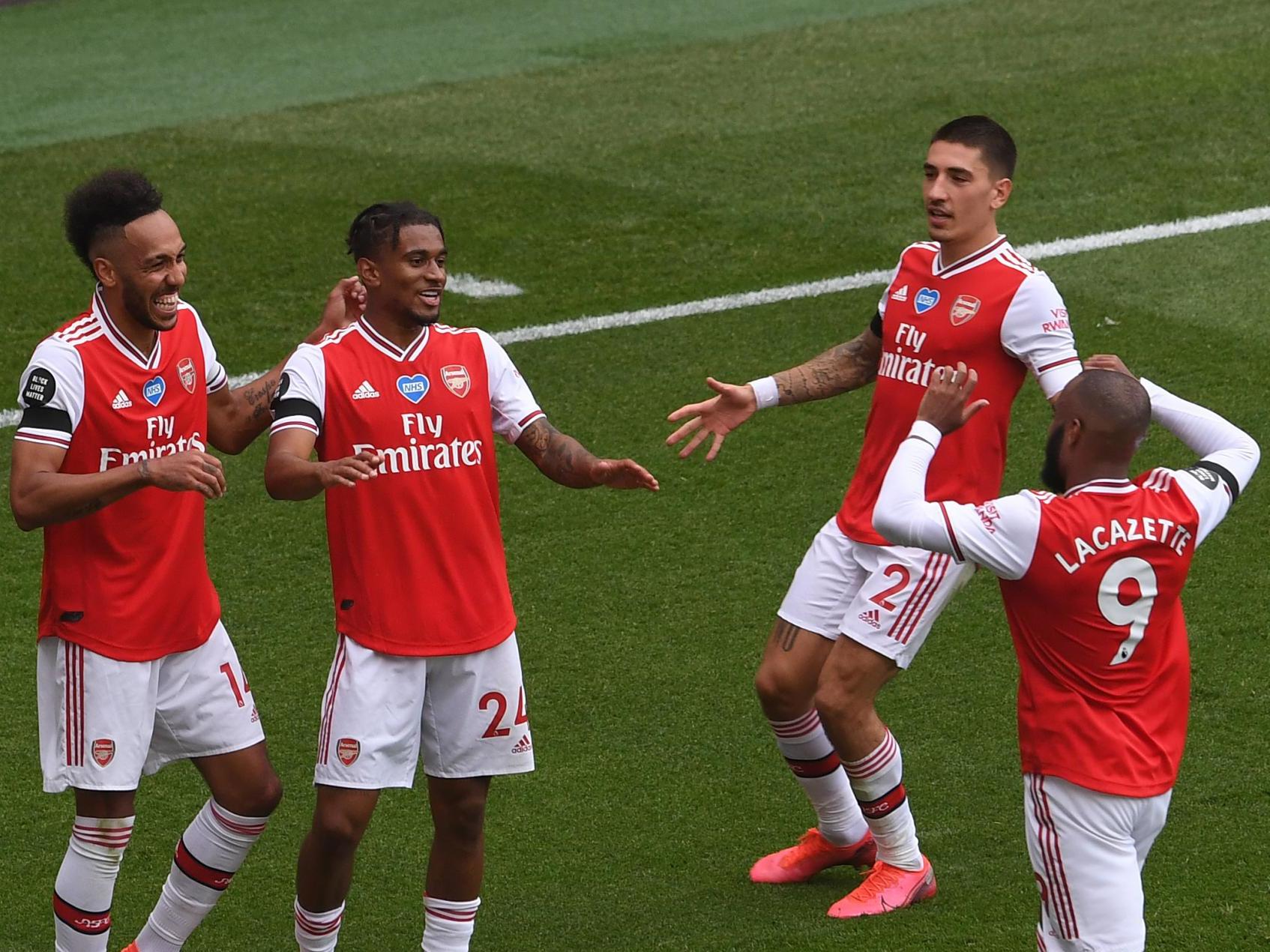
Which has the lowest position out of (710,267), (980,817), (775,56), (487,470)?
(980,817)

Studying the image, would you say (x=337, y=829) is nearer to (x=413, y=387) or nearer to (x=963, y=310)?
(x=413, y=387)

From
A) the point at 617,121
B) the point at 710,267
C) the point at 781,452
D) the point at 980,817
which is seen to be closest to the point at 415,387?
the point at 980,817

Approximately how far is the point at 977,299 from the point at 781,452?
3.50m

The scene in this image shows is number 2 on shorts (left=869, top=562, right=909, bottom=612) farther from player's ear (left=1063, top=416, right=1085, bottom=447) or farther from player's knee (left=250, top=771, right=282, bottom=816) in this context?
player's knee (left=250, top=771, right=282, bottom=816)

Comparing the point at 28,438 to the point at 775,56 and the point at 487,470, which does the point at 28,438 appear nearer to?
the point at 487,470

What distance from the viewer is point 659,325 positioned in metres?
10.7

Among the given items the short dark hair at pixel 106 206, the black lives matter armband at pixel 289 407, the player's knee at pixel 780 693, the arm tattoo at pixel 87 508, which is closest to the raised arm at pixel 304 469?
the black lives matter armband at pixel 289 407

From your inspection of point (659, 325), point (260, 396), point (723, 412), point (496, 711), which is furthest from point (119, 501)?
point (659, 325)

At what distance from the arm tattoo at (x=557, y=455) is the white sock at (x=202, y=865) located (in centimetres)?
130

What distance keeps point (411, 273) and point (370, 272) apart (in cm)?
13

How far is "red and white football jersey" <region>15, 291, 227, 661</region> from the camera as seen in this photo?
5.04 m

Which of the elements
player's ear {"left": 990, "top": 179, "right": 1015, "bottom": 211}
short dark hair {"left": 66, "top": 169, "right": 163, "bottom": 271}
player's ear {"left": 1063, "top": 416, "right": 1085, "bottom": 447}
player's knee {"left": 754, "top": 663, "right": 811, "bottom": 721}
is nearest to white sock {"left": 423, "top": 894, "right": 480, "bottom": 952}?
player's knee {"left": 754, "top": 663, "right": 811, "bottom": 721}

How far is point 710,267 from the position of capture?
1138 cm

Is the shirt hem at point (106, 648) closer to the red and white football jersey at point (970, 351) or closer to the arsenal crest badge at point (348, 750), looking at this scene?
the arsenal crest badge at point (348, 750)
